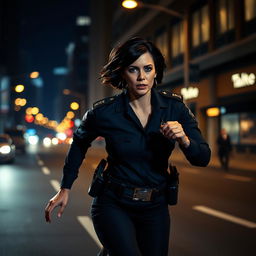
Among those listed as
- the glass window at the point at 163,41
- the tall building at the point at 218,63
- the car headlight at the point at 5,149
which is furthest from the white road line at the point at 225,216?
the glass window at the point at 163,41

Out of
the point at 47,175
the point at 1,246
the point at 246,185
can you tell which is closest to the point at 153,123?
the point at 1,246

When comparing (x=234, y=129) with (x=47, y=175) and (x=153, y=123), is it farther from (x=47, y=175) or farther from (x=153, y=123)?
(x=153, y=123)

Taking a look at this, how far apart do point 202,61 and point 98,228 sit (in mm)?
29019

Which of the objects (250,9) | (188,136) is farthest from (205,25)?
(188,136)

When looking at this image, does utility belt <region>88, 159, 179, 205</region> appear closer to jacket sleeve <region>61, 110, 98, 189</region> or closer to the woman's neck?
jacket sleeve <region>61, 110, 98, 189</region>

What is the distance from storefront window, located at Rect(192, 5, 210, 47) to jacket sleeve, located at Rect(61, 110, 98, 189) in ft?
97.7

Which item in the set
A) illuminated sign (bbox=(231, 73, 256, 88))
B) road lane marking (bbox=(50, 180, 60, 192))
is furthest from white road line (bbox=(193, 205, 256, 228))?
illuminated sign (bbox=(231, 73, 256, 88))

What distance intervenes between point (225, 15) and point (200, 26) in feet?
13.9

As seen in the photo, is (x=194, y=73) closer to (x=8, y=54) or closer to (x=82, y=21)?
(x=8, y=54)

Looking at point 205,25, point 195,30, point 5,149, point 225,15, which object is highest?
point 195,30

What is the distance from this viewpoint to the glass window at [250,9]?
2549 centimetres

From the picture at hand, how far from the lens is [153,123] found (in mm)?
2854

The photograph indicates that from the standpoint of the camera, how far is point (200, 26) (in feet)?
109

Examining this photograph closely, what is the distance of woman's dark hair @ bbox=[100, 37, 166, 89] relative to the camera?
9.28 feet
